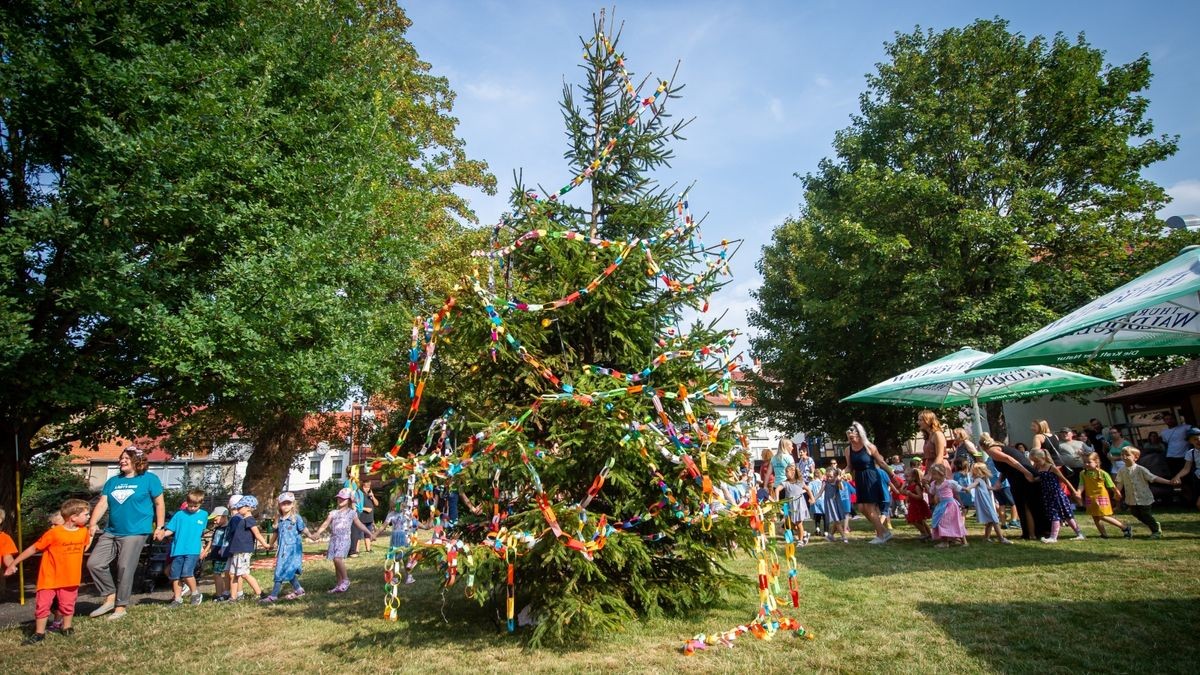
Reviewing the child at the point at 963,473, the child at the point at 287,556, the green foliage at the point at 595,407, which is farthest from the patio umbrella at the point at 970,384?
the child at the point at 287,556

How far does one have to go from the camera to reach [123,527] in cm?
804

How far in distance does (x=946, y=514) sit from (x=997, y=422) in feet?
40.8

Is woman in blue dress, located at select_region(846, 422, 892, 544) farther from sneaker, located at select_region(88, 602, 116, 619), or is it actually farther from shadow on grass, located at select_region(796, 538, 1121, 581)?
sneaker, located at select_region(88, 602, 116, 619)

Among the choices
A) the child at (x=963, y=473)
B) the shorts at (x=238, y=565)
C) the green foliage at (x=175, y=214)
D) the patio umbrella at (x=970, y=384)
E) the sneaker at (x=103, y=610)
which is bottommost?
the sneaker at (x=103, y=610)

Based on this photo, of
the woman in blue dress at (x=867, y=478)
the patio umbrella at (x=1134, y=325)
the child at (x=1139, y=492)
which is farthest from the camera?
the woman in blue dress at (x=867, y=478)

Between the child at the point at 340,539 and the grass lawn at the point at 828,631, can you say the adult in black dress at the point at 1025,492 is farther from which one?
the child at the point at 340,539

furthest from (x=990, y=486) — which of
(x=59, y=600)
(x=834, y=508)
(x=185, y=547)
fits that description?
(x=59, y=600)

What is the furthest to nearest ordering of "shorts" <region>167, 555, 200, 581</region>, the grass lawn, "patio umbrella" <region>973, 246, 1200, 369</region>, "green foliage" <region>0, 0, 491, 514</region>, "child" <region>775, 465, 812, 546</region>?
"child" <region>775, 465, 812, 546</region>
"shorts" <region>167, 555, 200, 581</region>
"green foliage" <region>0, 0, 491, 514</region>
"patio umbrella" <region>973, 246, 1200, 369</region>
the grass lawn

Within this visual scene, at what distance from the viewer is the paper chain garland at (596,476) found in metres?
5.19

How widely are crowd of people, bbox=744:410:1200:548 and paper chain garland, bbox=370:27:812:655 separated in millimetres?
2423

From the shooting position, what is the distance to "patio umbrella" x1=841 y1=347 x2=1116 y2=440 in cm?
1223

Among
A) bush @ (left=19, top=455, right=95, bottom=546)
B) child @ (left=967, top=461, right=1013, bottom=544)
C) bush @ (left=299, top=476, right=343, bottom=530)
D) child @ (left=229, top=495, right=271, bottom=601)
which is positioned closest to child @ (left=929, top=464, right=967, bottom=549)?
child @ (left=967, top=461, right=1013, bottom=544)

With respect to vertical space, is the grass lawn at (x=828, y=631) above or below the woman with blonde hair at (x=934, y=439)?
below

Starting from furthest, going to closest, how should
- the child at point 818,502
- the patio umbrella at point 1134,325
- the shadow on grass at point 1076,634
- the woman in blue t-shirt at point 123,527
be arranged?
the child at point 818,502
the woman in blue t-shirt at point 123,527
the patio umbrella at point 1134,325
the shadow on grass at point 1076,634
